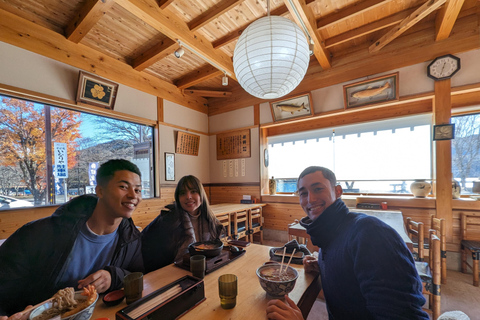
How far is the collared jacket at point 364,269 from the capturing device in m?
0.71

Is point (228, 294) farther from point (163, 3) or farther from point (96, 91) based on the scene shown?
point (96, 91)

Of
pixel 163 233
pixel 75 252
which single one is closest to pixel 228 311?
pixel 75 252

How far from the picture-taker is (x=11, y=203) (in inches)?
89.9

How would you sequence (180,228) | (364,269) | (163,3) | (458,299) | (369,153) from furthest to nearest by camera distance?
(369,153) → (163,3) → (458,299) → (180,228) → (364,269)

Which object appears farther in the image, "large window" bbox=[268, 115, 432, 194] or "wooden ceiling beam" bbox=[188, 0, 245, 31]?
"large window" bbox=[268, 115, 432, 194]

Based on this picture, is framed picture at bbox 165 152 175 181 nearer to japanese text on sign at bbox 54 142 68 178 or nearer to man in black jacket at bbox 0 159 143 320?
japanese text on sign at bbox 54 142 68 178

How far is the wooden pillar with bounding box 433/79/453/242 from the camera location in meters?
2.71

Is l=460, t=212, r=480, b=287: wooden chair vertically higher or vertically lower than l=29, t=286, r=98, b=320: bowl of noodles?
lower

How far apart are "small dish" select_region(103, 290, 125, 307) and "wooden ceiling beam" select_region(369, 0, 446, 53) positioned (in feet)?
12.0

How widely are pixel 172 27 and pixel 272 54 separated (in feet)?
5.77

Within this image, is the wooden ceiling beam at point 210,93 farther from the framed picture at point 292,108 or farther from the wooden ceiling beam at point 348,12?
the wooden ceiling beam at point 348,12

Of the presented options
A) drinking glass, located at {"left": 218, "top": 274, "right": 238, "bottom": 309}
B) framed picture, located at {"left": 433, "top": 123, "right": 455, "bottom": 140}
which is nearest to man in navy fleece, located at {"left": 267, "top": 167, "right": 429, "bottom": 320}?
drinking glass, located at {"left": 218, "top": 274, "right": 238, "bottom": 309}

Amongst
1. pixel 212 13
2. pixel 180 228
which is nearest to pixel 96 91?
pixel 212 13

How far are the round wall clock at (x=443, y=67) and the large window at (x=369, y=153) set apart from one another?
60 cm
